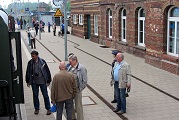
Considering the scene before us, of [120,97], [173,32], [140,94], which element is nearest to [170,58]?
[173,32]

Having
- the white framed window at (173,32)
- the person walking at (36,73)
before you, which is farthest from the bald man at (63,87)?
the white framed window at (173,32)

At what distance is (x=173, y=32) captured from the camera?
564 inches

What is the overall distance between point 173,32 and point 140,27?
A: 4.44 meters

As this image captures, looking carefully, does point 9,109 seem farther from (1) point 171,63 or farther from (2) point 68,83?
(1) point 171,63

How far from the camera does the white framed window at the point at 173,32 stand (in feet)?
46.0

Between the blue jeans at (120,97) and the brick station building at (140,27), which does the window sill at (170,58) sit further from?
the blue jeans at (120,97)

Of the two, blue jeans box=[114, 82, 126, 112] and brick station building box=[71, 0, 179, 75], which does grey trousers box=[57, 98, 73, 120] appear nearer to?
blue jeans box=[114, 82, 126, 112]

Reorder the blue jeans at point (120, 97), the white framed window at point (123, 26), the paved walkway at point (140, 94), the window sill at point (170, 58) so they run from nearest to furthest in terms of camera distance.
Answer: the blue jeans at point (120, 97)
the paved walkway at point (140, 94)
the window sill at point (170, 58)
the white framed window at point (123, 26)

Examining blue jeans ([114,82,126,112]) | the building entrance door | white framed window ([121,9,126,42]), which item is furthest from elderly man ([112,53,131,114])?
the building entrance door

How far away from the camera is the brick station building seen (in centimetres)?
1430

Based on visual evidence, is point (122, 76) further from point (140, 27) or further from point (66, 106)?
point (140, 27)

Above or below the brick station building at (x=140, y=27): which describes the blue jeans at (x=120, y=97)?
below

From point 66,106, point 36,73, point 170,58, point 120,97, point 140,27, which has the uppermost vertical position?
point 140,27

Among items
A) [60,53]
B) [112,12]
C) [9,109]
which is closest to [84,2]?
[112,12]
